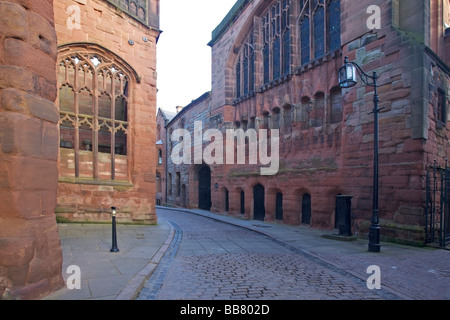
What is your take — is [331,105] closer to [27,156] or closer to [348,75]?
[348,75]

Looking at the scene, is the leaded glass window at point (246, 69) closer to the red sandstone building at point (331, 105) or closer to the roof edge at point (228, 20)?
the red sandstone building at point (331, 105)

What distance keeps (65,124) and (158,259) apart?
29.0 ft

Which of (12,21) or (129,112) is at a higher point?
(129,112)

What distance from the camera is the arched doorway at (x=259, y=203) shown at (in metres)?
16.9

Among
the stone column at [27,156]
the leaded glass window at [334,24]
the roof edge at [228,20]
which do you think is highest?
the roof edge at [228,20]

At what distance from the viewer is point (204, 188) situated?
24875 mm

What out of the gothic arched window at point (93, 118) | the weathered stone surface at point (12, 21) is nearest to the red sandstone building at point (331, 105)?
the gothic arched window at point (93, 118)

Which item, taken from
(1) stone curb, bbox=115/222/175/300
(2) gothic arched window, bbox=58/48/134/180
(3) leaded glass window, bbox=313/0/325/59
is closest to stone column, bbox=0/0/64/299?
(1) stone curb, bbox=115/222/175/300

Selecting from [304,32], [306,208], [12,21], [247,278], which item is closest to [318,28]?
[304,32]

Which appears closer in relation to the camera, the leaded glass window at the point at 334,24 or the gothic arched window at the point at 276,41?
the leaded glass window at the point at 334,24

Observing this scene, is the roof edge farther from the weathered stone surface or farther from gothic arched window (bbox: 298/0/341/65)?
the weathered stone surface

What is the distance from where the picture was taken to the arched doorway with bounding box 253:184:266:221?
55.5 feet

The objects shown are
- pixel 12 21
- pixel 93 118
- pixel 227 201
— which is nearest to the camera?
pixel 12 21

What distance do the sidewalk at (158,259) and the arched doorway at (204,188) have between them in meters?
13.5
